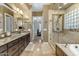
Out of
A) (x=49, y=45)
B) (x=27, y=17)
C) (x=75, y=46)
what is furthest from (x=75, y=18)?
(x=27, y=17)

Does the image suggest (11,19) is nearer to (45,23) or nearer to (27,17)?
(27,17)

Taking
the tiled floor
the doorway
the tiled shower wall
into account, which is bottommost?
the tiled floor

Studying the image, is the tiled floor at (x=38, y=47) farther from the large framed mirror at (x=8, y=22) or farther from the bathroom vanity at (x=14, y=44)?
the large framed mirror at (x=8, y=22)

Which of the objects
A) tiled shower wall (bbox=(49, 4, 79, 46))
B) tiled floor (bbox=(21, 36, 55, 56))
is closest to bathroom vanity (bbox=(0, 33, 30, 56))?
tiled floor (bbox=(21, 36, 55, 56))

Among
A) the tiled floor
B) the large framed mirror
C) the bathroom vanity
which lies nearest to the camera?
the bathroom vanity

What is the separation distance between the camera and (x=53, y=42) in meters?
2.12

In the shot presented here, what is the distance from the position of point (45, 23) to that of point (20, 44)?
2.58 ft

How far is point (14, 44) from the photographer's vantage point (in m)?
2.24

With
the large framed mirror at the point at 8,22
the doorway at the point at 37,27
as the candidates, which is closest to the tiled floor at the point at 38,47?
the doorway at the point at 37,27

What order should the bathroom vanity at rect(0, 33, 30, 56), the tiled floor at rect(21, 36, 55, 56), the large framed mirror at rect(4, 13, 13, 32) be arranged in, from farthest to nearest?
the large framed mirror at rect(4, 13, 13, 32) < the tiled floor at rect(21, 36, 55, 56) < the bathroom vanity at rect(0, 33, 30, 56)

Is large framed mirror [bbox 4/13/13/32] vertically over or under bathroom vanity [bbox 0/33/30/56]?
over

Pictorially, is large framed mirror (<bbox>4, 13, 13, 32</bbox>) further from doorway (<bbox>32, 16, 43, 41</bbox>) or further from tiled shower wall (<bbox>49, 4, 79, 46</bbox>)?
tiled shower wall (<bbox>49, 4, 79, 46</bbox>)

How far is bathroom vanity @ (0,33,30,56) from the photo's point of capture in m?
1.80

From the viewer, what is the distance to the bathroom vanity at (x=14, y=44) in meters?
1.80
